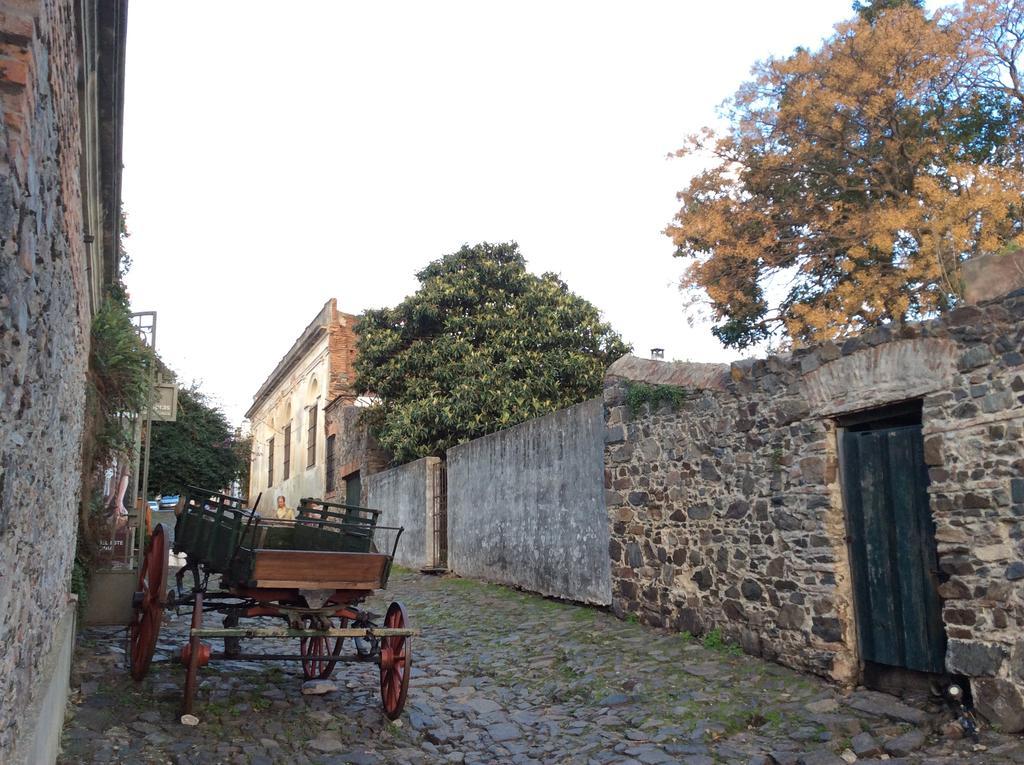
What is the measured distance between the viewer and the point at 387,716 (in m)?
5.94

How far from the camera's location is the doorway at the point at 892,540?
5766mm

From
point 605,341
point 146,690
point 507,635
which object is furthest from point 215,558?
point 605,341

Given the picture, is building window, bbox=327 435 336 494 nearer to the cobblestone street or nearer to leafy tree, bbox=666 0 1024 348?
leafy tree, bbox=666 0 1024 348

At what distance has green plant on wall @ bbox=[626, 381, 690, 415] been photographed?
8227mm

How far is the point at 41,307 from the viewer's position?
288 cm

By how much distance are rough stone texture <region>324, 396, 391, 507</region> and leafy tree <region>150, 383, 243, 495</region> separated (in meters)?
4.05

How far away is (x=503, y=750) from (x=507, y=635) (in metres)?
3.40

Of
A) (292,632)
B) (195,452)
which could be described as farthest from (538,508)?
(195,452)

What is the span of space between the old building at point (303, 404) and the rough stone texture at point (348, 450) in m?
0.36

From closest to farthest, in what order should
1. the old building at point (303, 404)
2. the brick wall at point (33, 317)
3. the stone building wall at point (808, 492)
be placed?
the brick wall at point (33, 317) < the stone building wall at point (808, 492) < the old building at point (303, 404)

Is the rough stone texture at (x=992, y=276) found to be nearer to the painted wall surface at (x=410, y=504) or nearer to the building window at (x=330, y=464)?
the painted wall surface at (x=410, y=504)

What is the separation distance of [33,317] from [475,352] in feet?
47.9

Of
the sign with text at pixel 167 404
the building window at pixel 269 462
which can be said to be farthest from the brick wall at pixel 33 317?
the building window at pixel 269 462

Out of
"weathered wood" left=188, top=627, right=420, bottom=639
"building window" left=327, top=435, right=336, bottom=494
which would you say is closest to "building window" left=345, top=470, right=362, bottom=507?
"building window" left=327, top=435, right=336, bottom=494
